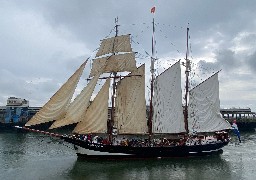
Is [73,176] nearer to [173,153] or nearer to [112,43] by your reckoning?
[173,153]

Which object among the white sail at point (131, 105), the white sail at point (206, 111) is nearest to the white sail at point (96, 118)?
the white sail at point (131, 105)

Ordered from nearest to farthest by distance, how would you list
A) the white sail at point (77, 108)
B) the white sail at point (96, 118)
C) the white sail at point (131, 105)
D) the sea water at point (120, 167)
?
the sea water at point (120, 167), the white sail at point (77, 108), the white sail at point (96, 118), the white sail at point (131, 105)

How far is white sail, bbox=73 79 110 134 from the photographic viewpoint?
4484 cm

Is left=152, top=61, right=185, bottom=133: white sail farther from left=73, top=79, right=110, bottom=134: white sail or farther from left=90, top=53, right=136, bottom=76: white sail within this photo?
left=73, top=79, right=110, bottom=134: white sail

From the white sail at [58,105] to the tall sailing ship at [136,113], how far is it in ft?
1.55

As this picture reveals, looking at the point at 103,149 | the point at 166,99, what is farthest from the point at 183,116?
the point at 103,149

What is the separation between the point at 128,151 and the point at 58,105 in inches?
514

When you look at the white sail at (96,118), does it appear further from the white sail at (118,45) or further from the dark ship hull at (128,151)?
the white sail at (118,45)

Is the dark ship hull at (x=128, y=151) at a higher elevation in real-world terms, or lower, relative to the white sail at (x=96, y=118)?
lower

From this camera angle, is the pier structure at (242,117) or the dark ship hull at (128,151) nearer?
the dark ship hull at (128,151)

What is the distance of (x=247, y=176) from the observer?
37.3m

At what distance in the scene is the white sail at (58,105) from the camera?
38.7 metres

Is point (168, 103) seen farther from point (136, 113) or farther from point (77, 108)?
point (77, 108)

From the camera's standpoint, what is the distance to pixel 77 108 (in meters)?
42.9
